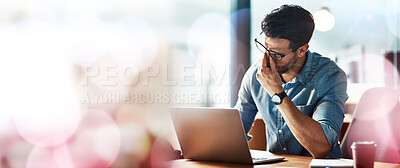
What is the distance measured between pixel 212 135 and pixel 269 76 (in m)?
0.55

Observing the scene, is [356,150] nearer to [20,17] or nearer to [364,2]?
[20,17]

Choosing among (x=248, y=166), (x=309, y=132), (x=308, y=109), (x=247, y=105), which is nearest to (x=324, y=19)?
(x=247, y=105)

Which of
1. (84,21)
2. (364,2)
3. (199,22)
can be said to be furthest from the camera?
(364,2)

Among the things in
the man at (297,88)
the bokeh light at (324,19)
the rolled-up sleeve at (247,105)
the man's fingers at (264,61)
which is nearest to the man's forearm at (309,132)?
the man at (297,88)

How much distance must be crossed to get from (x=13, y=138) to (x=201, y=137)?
2.43 feet

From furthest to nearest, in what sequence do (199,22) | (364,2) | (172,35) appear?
(364,2) → (199,22) → (172,35)

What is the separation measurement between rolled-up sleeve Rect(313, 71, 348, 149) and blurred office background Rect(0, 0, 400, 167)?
50cm

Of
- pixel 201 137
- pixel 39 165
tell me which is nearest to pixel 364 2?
pixel 201 137

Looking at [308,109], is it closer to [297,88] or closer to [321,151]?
[297,88]

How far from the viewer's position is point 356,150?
3.96ft

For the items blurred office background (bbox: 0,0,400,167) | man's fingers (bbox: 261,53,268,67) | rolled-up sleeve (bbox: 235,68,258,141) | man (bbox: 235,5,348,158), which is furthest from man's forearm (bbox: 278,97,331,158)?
blurred office background (bbox: 0,0,400,167)

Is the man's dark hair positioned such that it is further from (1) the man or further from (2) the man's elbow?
(2) the man's elbow

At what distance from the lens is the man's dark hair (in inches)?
69.1

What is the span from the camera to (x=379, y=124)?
2.05 m
